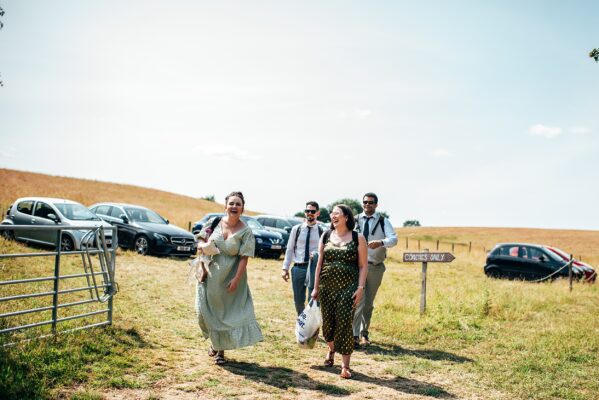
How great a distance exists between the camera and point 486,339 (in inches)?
315

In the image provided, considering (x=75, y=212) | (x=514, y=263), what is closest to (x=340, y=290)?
(x=75, y=212)

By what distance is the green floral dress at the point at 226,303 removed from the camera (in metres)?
5.70

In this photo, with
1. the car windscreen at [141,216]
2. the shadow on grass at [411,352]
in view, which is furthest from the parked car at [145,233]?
the shadow on grass at [411,352]

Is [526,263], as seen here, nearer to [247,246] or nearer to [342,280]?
[342,280]

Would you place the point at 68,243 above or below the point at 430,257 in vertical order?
below

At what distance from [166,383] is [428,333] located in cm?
483

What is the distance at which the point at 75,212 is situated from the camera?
596 inches

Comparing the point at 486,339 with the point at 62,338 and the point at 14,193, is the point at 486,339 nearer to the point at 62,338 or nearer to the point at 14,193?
the point at 62,338

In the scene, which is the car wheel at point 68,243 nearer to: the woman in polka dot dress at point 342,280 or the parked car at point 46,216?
the parked car at point 46,216

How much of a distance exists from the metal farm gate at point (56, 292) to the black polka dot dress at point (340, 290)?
2785 millimetres

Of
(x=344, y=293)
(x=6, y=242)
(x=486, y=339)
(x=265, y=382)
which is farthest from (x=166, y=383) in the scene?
(x=6, y=242)

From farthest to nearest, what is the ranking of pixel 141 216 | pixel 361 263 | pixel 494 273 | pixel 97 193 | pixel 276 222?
pixel 97 193 < pixel 276 222 < pixel 494 273 < pixel 141 216 < pixel 361 263

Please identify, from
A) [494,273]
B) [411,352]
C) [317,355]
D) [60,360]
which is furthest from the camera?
[494,273]

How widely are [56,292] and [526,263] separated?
52.1 ft
